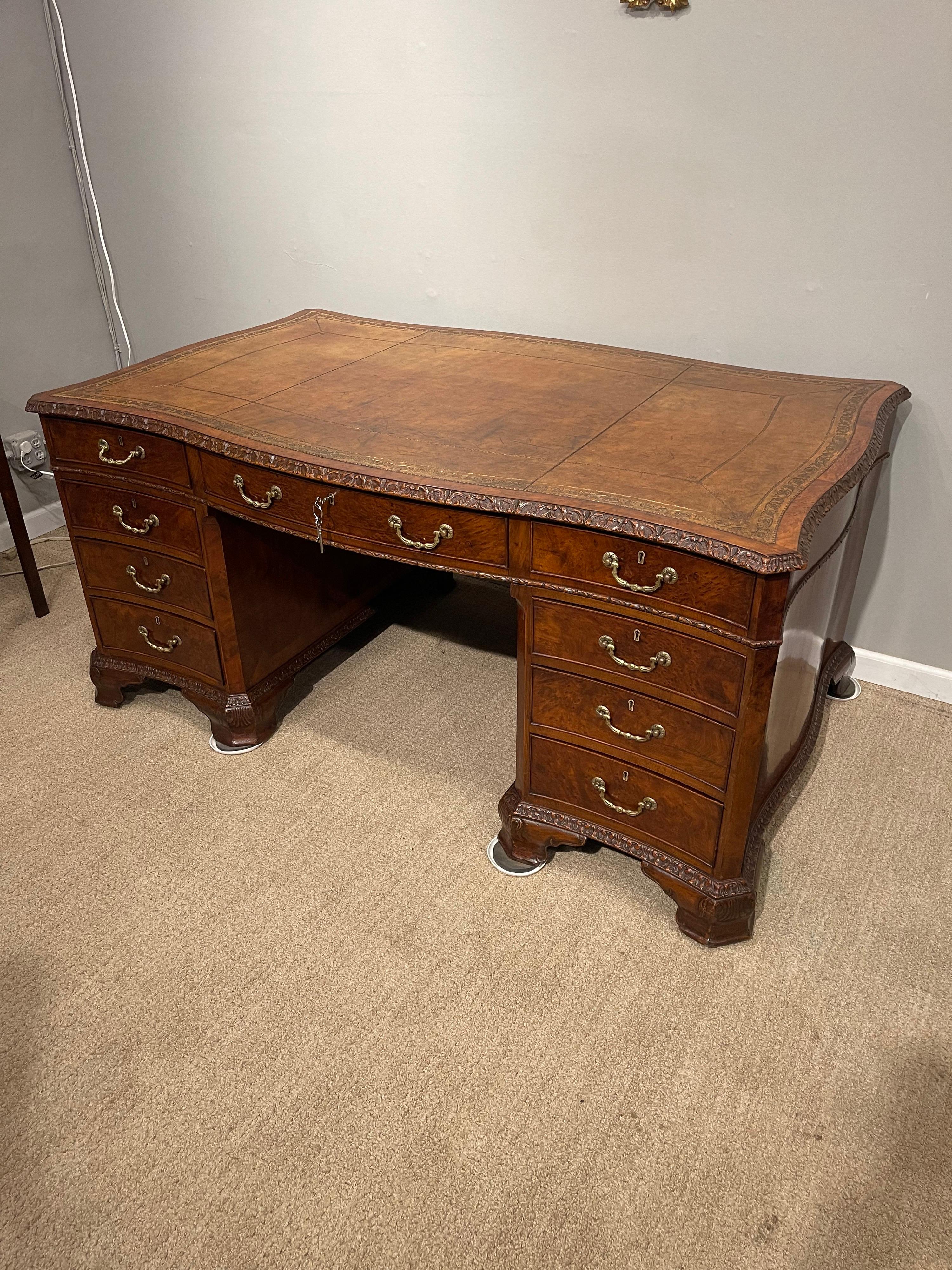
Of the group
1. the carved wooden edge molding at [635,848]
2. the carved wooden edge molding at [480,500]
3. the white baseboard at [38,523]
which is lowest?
the white baseboard at [38,523]

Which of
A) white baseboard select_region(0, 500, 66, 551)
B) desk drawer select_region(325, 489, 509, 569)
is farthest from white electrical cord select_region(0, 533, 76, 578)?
desk drawer select_region(325, 489, 509, 569)

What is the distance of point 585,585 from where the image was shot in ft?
5.02

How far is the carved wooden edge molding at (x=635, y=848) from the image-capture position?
1641 mm

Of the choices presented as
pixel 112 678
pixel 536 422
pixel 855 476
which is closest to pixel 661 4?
pixel 536 422

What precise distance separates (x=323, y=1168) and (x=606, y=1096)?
426 millimetres

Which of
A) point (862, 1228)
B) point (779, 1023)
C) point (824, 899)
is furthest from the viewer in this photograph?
point (824, 899)

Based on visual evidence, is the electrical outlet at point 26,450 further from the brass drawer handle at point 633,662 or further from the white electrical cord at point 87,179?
the brass drawer handle at point 633,662

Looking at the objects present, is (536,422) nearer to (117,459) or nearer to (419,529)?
(419,529)

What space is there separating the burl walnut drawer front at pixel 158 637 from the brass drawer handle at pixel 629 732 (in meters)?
0.89

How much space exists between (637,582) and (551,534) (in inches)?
6.0

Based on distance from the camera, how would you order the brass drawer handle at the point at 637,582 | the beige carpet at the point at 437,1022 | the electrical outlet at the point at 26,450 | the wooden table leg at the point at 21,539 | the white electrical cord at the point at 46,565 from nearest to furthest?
the beige carpet at the point at 437,1022 < the brass drawer handle at the point at 637,582 < the wooden table leg at the point at 21,539 < the white electrical cord at the point at 46,565 < the electrical outlet at the point at 26,450

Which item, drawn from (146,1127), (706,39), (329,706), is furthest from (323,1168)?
(706,39)

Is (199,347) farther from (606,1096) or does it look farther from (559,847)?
(606,1096)

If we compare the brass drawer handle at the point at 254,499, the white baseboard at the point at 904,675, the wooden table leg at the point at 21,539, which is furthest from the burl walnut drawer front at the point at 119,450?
the white baseboard at the point at 904,675
